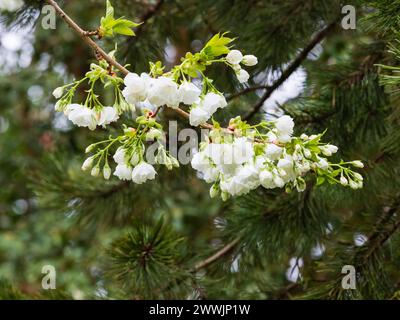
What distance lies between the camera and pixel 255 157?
2.39ft

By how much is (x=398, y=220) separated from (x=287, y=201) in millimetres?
228

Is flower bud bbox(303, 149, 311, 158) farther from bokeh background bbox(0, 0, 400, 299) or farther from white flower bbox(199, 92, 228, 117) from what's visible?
bokeh background bbox(0, 0, 400, 299)

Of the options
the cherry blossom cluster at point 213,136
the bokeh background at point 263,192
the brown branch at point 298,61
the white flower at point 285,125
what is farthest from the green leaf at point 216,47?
the brown branch at point 298,61

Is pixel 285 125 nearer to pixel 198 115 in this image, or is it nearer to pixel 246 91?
pixel 198 115

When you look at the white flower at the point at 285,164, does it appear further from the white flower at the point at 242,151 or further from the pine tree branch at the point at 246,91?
the pine tree branch at the point at 246,91

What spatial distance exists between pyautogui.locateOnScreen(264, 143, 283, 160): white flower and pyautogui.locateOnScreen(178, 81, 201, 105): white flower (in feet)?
0.34

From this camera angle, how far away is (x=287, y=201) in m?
1.25

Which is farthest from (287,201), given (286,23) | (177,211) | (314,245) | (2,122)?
(2,122)

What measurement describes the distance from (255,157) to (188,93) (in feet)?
0.36

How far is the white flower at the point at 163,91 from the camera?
0.69 meters

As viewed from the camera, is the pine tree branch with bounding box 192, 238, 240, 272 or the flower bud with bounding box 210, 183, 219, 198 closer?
the flower bud with bounding box 210, 183, 219, 198

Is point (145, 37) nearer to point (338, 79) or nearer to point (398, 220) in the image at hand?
point (338, 79)

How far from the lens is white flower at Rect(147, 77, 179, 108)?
0.69 meters

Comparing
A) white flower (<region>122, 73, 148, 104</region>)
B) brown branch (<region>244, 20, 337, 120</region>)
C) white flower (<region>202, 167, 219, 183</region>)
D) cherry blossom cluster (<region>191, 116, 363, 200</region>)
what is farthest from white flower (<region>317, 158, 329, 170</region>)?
brown branch (<region>244, 20, 337, 120</region>)
